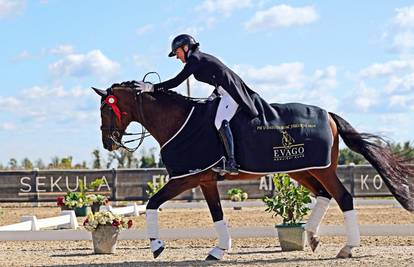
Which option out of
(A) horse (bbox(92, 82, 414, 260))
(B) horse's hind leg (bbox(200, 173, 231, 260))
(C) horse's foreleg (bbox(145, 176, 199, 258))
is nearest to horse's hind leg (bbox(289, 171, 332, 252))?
(A) horse (bbox(92, 82, 414, 260))

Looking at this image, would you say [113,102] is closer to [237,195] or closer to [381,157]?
[381,157]

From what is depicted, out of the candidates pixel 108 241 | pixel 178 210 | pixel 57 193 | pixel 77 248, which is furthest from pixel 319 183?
pixel 57 193

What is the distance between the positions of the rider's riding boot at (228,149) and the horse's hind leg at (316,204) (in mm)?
1088

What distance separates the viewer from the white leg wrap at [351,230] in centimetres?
1015

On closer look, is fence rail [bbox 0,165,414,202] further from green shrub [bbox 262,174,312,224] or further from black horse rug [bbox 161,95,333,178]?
black horse rug [bbox 161,95,333,178]

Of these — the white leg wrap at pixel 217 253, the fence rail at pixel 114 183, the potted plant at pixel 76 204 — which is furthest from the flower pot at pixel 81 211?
the white leg wrap at pixel 217 253

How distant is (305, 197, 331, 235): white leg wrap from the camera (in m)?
10.6

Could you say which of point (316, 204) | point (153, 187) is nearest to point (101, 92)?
point (316, 204)

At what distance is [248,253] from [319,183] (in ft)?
4.06

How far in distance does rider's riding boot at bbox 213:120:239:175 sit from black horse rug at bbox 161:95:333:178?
82 mm

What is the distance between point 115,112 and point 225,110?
51.2 inches

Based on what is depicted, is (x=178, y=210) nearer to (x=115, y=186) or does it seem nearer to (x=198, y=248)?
(x=115, y=186)

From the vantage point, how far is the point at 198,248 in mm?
12102

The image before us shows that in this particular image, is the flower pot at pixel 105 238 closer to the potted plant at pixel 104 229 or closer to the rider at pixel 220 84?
the potted plant at pixel 104 229
